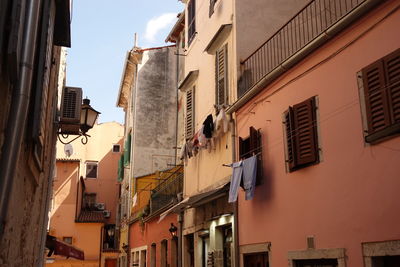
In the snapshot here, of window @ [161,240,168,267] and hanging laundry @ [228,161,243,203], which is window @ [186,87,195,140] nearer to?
window @ [161,240,168,267]

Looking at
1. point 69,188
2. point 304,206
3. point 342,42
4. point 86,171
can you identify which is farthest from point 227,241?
point 86,171

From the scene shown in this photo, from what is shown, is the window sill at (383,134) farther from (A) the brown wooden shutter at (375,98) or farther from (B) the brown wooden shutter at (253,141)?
(B) the brown wooden shutter at (253,141)

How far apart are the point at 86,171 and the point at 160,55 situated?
14.7m

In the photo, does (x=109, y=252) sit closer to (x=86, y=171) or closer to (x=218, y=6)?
(x=86, y=171)

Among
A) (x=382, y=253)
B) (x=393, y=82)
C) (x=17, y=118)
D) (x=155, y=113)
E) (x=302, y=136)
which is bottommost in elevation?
(x=382, y=253)

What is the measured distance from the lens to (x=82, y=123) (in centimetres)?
981

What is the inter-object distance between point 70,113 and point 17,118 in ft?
19.6

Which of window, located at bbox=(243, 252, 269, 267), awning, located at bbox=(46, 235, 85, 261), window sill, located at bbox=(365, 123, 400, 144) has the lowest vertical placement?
window, located at bbox=(243, 252, 269, 267)

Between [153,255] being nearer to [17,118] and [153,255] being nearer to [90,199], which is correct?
[17,118]

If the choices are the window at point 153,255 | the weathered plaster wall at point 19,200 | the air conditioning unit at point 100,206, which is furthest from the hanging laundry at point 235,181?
the air conditioning unit at point 100,206

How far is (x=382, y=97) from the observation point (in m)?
7.41

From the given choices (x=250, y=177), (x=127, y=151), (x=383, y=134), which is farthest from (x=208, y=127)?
(x=127, y=151)

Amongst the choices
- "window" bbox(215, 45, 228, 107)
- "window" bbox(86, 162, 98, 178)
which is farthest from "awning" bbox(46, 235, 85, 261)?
"window" bbox(86, 162, 98, 178)

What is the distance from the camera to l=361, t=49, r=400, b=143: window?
23.5 feet
